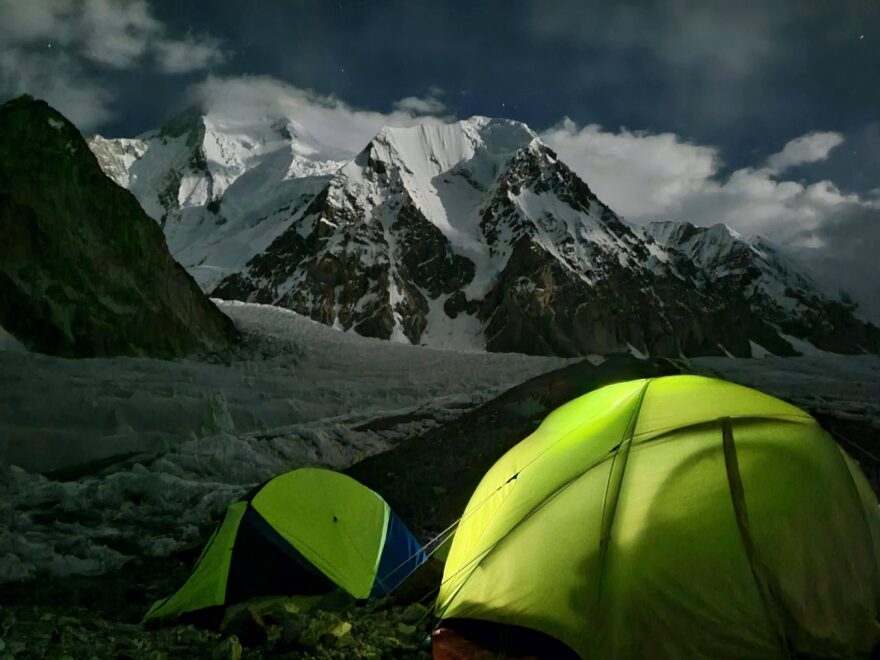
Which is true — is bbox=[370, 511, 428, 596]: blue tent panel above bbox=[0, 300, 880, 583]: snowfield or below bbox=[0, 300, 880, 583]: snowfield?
above

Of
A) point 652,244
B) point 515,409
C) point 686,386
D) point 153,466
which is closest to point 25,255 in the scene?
point 153,466

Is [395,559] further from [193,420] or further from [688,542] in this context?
[193,420]

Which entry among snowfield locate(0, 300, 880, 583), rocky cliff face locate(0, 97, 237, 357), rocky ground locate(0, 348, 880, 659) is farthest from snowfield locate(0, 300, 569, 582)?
rocky cliff face locate(0, 97, 237, 357)

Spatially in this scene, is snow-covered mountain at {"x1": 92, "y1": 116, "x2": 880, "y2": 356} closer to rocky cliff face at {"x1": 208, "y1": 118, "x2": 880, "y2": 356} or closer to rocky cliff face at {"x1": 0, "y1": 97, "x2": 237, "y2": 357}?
rocky cliff face at {"x1": 208, "y1": 118, "x2": 880, "y2": 356}

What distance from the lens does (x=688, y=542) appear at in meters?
3.45

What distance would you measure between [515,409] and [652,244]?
196m

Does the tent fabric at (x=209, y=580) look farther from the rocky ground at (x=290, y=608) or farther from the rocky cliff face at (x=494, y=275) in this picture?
the rocky cliff face at (x=494, y=275)

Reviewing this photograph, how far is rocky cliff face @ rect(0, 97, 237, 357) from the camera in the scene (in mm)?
18078

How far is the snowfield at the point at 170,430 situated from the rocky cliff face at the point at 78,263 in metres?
2.02

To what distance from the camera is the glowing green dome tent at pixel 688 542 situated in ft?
10.9

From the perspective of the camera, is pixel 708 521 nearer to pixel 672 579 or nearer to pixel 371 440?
pixel 672 579

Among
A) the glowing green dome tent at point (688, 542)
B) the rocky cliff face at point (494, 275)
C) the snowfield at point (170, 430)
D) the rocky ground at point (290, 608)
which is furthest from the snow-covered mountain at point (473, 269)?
the glowing green dome tent at point (688, 542)

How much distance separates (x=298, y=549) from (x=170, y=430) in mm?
8840

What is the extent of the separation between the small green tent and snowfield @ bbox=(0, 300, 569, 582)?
2067 millimetres
